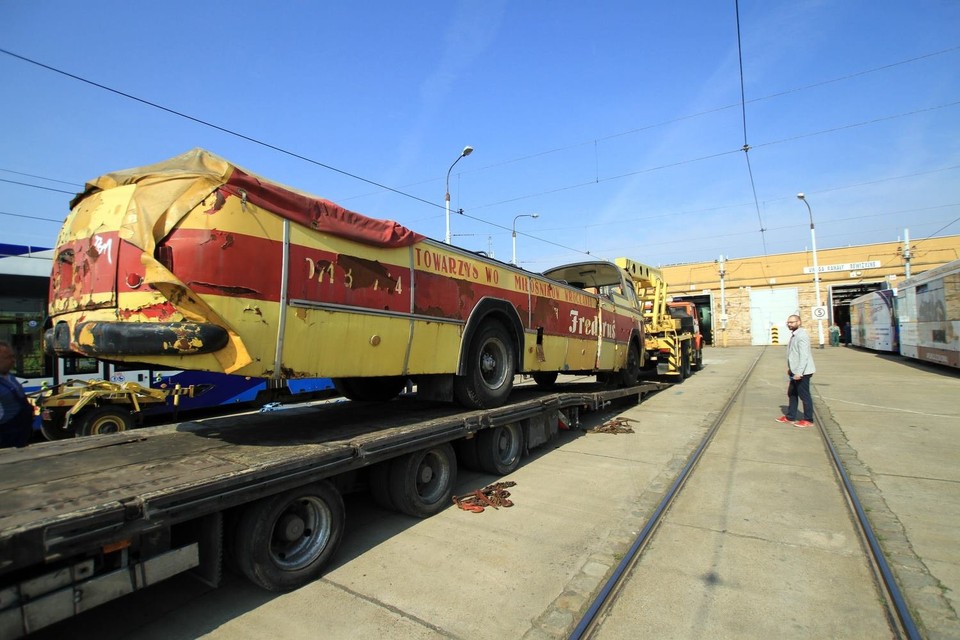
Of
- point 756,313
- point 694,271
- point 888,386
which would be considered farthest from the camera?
point 694,271

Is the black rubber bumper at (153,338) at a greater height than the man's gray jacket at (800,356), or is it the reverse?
the black rubber bumper at (153,338)

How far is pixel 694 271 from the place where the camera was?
47.1 metres

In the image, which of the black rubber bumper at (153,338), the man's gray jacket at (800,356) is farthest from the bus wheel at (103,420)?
the man's gray jacket at (800,356)

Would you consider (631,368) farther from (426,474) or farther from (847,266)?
(847,266)

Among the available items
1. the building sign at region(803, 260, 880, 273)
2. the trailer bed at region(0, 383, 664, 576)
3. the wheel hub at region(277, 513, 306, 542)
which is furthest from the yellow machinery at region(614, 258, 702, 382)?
the building sign at region(803, 260, 880, 273)

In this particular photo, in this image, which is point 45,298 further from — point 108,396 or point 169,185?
point 169,185

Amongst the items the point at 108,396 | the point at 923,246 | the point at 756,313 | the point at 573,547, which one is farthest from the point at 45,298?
the point at 923,246

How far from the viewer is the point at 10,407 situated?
13.1 ft

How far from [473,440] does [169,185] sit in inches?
151

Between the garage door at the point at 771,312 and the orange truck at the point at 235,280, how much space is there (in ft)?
151

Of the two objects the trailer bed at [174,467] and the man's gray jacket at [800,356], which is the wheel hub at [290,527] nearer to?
the trailer bed at [174,467]

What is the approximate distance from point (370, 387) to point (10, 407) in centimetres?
345

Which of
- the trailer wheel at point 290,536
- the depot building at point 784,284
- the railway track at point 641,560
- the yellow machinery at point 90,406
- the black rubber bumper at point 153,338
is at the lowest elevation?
the railway track at point 641,560

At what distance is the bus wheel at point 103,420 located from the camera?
725cm
